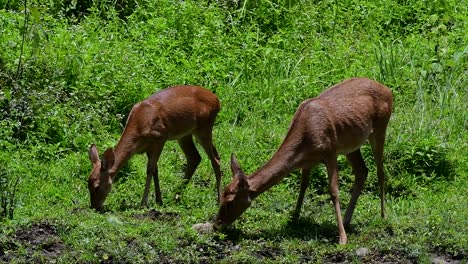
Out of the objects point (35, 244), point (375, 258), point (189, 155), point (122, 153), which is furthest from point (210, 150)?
point (35, 244)

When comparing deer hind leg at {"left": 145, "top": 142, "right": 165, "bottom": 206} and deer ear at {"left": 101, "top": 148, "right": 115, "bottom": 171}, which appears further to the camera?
deer hind leg at {"left": 145, "top": 142, "right": 165, "bottom": 206}

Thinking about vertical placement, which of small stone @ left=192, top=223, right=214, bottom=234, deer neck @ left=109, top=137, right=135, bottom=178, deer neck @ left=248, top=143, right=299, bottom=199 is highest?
deer neck @ left=248, top=143, right=299, bottom=199

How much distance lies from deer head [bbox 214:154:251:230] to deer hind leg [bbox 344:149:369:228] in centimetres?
122

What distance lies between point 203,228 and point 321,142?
1.43 metres

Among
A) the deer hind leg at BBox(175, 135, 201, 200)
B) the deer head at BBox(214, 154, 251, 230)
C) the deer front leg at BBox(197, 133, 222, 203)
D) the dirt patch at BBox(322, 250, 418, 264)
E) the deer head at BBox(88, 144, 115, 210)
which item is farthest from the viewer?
the deer hind leg at BBox(175, 135, 201, 200)

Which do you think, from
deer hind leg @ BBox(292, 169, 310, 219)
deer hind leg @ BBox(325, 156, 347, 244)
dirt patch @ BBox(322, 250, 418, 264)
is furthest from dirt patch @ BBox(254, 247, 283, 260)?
deer hind leg @ BBox(292, 169, 310, 219)

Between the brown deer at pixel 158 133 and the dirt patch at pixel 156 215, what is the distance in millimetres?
572

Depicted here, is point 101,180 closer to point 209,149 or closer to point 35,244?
point 209,149

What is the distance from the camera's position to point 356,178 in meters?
11.0

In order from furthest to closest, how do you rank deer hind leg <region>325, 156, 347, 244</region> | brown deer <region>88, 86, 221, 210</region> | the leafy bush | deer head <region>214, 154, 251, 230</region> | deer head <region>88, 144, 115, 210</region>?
brown deer <region>88, 86, 221, 210</region> < deer head <region>88, 144, 115, 210</region> < deer hind leg <region>325, 156, 347, 244</region> < deer head <region>214, 154, 251, 230</region> < the leafy bush

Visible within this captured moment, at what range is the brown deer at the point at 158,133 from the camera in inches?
436

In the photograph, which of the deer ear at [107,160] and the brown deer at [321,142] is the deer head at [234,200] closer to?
the brown deer at [321,142]

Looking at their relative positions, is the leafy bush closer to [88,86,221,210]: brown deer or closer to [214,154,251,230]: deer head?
[88,86,221,210]: brown deer

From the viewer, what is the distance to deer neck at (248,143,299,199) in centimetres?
1008
